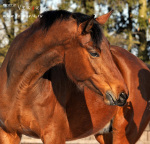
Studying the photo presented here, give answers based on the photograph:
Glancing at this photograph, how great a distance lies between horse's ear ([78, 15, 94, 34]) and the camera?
3.16 meters

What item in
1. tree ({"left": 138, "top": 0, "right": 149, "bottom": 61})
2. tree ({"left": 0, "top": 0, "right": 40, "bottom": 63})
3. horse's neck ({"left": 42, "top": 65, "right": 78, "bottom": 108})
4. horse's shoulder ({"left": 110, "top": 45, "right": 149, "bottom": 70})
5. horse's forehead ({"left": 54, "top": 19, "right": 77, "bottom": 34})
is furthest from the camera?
tree ({"left": 138, "top": 0, "right": 149, "bottom": 61})

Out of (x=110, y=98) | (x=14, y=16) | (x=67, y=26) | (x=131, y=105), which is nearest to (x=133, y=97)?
(x=131, y=105)

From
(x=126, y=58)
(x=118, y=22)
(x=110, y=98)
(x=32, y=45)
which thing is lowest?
(x=118, y=22)

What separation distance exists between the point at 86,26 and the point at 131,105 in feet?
6.27

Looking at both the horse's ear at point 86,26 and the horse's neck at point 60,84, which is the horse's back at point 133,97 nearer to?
the horse's neck at point 60,84

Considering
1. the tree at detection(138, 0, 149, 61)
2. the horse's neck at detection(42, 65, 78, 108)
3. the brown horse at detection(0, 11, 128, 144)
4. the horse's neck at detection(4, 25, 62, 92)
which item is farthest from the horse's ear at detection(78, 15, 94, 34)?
the tree at detection(138, 0, 149, 61)

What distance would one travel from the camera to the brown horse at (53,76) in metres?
3.22

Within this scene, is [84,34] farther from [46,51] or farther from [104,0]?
[104,0]

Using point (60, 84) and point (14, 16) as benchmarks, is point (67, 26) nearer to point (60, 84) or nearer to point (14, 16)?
point (60, 84)

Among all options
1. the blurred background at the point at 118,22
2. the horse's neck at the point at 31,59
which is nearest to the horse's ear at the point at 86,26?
the horse's neck at the point at 31,59

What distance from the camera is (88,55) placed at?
323cm

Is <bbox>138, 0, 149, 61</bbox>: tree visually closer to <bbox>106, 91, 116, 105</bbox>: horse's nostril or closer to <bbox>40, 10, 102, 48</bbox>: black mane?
<bbox>40, 10, 102, 48</bbox>: black mane

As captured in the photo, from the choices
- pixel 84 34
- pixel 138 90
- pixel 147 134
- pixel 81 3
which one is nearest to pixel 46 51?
pixel 84 34

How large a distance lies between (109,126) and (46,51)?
1.94 m
